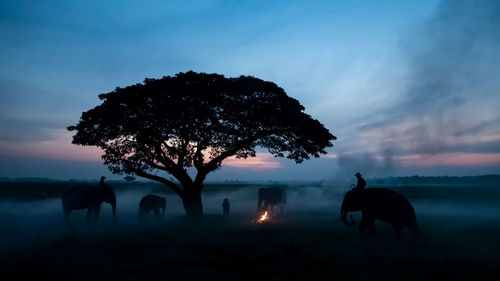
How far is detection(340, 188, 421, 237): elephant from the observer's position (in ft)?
38.7

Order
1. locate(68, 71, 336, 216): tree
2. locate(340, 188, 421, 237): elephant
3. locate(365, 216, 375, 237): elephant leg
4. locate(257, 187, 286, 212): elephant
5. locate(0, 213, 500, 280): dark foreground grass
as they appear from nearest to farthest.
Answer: locate(0, 213, 500, 280): dark foreground grass → locate(340, 188, 421, 237): elephant → locate(365, 216, 375, 237): elephant leg → locate(68, 71, 336, 216): tree → locate(257, 187, 286, 212): elephant

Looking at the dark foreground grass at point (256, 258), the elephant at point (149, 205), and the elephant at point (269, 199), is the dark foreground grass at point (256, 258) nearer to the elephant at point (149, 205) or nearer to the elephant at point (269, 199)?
the elephant at point (149, 205)

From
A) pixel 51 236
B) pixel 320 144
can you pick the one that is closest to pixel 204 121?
pixel 320 144

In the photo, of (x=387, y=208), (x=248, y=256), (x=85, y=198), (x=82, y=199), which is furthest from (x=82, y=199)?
(x=387, y=208)

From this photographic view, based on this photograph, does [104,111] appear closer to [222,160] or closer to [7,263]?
[222,160]

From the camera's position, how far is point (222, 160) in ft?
66.5

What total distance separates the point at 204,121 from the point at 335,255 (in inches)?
437

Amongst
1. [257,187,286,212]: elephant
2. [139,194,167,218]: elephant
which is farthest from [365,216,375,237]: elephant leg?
[257,187,286,212]: elephant

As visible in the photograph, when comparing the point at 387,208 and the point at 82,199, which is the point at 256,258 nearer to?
the point at 387,208

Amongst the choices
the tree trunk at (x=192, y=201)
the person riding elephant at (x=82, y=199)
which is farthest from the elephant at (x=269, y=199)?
the person riding elephant at (x=82, y=199)

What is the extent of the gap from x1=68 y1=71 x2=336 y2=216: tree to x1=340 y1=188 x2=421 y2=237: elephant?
22.4 feet

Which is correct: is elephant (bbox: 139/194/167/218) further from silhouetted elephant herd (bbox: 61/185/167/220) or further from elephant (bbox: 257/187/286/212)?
elephant (bbox: 257/187/286/212)

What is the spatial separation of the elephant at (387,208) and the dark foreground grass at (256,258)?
2.14ft

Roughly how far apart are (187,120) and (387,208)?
466 inches
